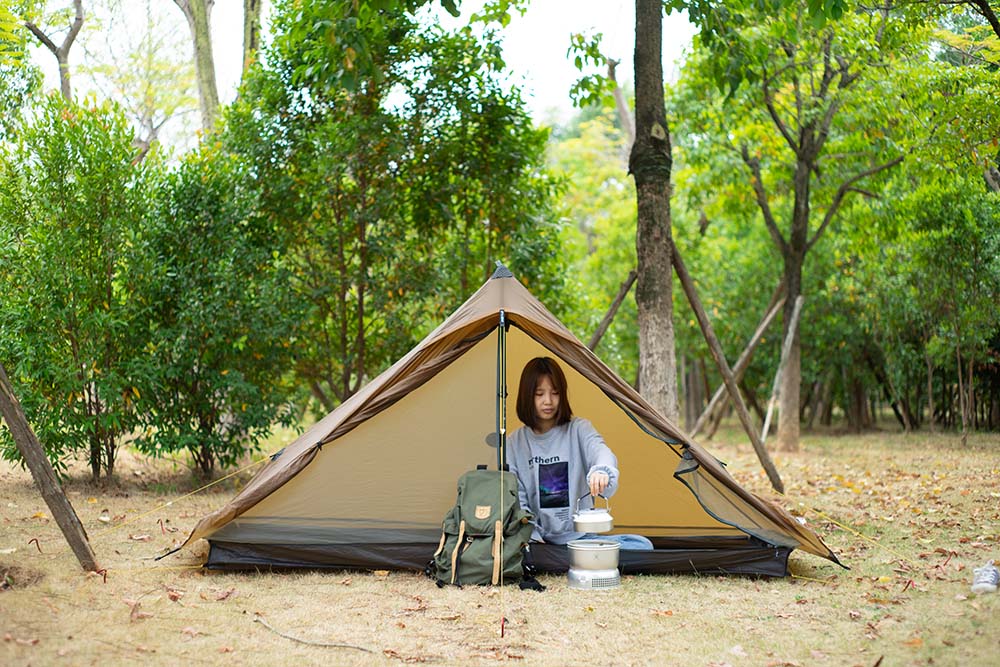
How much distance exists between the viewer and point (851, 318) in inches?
563

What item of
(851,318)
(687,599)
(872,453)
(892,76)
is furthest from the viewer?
(851,318)

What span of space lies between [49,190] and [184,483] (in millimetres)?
2586

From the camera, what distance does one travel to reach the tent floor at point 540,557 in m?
4.79

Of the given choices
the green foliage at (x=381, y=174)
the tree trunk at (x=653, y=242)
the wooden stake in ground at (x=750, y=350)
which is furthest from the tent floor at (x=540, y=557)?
the wooden stake in ground at (x=750, y=350)

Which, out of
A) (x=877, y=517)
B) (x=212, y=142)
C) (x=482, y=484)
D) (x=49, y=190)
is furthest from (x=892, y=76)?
(x=49, y=190)

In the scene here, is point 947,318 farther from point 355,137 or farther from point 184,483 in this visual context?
point 184,483

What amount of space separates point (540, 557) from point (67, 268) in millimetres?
4376

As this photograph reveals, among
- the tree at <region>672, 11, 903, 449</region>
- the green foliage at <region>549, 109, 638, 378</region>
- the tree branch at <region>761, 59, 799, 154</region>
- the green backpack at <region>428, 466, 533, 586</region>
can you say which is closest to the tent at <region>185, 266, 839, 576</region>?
the green backpack at <region>428, 466, 533, 586</region>

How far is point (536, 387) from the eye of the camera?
5.06 meters

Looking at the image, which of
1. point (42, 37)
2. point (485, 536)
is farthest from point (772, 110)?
point (42, 37)

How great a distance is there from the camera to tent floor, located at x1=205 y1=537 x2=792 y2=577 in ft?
15.7

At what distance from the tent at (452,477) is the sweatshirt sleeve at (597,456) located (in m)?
0.24

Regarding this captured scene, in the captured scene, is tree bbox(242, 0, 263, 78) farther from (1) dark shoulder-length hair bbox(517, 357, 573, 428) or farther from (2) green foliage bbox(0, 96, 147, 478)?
(1) dark shoulder-length hair bbox(517, 357, 573, 428)

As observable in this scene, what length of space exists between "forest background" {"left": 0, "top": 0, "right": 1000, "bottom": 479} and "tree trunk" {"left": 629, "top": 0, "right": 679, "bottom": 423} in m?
0.12
